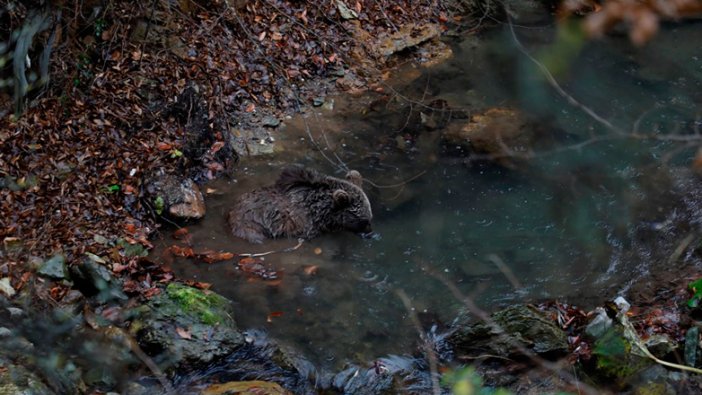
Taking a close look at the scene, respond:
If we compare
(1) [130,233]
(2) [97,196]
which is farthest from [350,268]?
(2) [97,196]

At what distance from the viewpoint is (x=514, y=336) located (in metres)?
6.52

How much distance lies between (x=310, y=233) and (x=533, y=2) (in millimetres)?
10485

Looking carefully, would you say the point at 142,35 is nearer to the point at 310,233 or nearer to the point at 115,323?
the point at 310,233

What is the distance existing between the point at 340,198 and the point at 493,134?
10.5ft

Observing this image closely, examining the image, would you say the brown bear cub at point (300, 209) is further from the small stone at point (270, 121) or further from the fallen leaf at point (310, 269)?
the small stone at point (270, 121)

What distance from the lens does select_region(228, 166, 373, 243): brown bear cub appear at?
8109 mm

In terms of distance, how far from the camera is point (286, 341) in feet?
22.2

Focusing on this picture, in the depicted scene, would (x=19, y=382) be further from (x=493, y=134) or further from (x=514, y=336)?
(x=493, y=134)

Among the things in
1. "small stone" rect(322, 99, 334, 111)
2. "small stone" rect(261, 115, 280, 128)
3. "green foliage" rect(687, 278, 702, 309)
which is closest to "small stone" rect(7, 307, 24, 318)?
"small stone" rect(261, 115, 280, 128)

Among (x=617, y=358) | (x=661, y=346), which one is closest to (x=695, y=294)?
(x=661, y=346)

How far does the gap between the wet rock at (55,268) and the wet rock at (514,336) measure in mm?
4225

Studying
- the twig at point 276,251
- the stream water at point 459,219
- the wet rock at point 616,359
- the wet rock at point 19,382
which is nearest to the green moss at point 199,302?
the stream water at point 459,219

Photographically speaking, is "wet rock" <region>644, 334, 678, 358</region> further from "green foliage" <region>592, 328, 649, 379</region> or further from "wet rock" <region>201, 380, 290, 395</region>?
"wet rock" <region>201, 380, 290, 395</region>

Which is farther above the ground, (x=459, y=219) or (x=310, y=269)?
(x=310, y=269)
